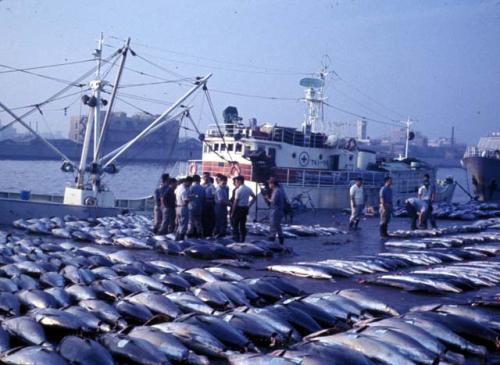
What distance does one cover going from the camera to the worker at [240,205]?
12922 millimetres

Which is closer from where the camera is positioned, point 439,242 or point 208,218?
point 208,218

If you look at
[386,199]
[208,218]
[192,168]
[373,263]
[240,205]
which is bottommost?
[373,263]

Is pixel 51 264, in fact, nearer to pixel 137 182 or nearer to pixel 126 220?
pixel 126 220

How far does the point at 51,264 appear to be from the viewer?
9734mm

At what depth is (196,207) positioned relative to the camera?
1370cm


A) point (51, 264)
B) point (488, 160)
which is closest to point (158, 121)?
point (51, 264)

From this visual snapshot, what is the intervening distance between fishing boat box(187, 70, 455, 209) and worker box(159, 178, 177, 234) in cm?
993

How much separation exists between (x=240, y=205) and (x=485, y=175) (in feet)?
105

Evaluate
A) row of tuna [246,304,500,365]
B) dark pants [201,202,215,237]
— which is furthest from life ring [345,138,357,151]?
row of tuna [246,304,500,365]

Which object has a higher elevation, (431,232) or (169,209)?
(169,209)

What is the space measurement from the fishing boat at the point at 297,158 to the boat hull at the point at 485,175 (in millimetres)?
10175

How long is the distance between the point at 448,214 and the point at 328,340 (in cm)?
2004

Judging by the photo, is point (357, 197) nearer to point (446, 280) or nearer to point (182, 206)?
point (182, 206)

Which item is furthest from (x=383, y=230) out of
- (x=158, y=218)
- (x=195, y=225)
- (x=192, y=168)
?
(x=192, y=168)
